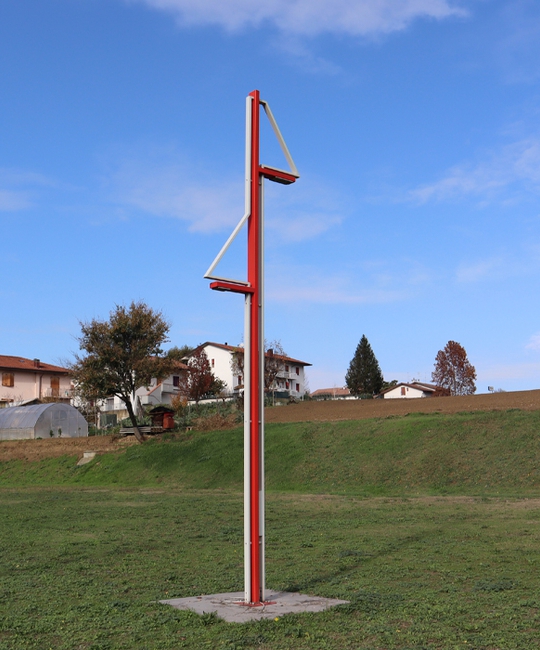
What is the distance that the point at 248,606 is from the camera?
707 centimetres

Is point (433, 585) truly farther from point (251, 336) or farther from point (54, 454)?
point (54, 454)

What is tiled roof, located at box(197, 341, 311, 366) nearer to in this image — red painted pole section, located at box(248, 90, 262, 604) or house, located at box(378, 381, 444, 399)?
house, located at box(378, 381, 444, 399)

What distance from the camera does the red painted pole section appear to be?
7418 millimetres

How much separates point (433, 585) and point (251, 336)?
3533 millimetres

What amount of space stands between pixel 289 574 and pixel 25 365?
6928cm

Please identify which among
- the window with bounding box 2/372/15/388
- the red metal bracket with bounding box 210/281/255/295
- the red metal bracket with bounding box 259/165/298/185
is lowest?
the red metal bracket with bounding box 210/281/255/295

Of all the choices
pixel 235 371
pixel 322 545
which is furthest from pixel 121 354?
pixel 235 371

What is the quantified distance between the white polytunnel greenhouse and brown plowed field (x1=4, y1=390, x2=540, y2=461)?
1.72m

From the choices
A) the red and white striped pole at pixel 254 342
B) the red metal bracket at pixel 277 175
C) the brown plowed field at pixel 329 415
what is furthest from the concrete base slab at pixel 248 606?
the brown plowed field at pixel 329 415

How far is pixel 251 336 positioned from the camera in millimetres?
7805

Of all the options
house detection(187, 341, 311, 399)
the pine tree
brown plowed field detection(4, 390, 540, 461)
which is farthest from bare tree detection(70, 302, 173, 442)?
the pine tree

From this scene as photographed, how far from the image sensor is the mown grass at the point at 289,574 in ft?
19.4

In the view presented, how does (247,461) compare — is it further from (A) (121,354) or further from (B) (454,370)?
(B) (454,370)

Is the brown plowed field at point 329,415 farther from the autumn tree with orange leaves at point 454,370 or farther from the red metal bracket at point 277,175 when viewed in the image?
the autumn tree with orange leaves at point 454,370
